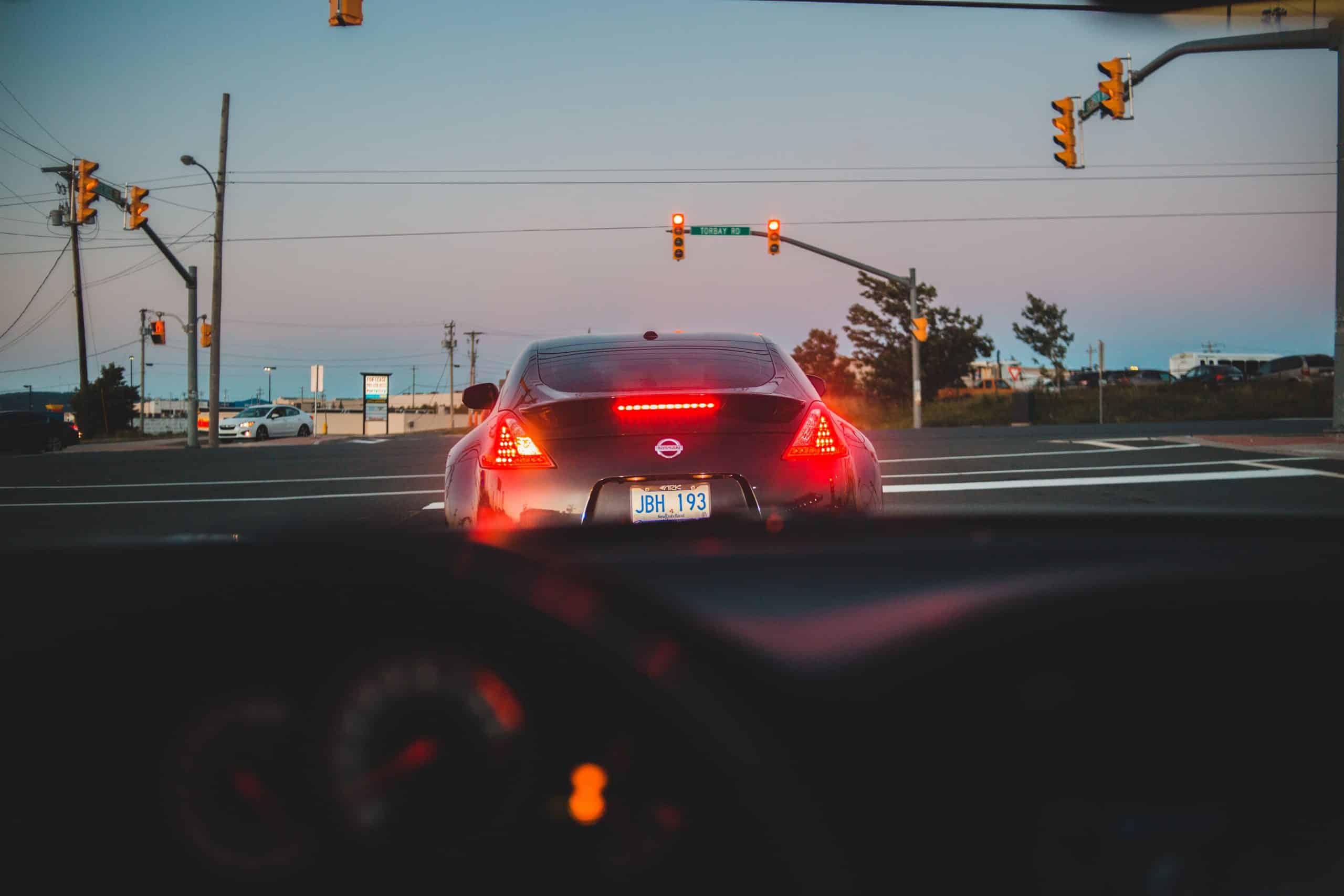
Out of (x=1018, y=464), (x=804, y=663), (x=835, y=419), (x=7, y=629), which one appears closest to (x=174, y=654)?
(x=7, y=629)

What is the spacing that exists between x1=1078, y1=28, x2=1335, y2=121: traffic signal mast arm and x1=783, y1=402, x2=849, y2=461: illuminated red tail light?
47.7ft

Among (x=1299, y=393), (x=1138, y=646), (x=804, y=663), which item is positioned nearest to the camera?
(x=804, y=663)

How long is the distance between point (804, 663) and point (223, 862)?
735 millimetres

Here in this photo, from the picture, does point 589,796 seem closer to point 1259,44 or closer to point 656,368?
point 656,368

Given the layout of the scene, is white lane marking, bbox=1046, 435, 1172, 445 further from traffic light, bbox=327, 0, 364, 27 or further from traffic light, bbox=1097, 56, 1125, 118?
traffic light, bbox=327, 0, 364, 27

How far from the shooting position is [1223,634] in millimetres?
1641

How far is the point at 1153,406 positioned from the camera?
39000 mm

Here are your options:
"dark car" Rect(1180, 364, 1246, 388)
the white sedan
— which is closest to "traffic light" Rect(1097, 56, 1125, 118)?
"dark car" Rect(1180, 364, 1246, 388)

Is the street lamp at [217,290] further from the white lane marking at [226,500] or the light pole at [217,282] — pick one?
the white lane marking at [226,500]

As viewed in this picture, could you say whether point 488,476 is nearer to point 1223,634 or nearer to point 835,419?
point 835,419

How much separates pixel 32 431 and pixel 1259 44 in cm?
3248

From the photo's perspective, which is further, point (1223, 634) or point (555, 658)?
point (1223, 634)

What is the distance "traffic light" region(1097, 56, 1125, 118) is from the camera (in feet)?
60.1

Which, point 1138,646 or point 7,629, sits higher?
point 7,629
